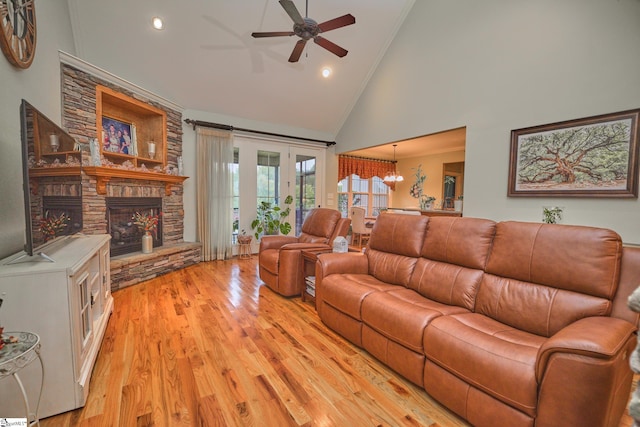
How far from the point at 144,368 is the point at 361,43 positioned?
5.04 metres

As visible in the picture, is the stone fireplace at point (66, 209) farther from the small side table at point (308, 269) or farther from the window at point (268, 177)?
the window at point (268, 177)

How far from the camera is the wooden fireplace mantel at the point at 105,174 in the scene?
186cm

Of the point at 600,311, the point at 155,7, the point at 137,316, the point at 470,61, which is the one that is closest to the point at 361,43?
the point at 470,61

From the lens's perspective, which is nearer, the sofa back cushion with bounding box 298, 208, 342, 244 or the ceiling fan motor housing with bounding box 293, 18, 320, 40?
the ceiling fan motor housing with bounding box 293, 18, 320, 40

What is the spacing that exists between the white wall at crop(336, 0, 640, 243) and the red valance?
254 cm

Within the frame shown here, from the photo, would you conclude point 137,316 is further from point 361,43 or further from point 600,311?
point 361,43

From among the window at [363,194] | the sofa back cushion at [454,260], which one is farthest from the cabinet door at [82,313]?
the window at [363,194]

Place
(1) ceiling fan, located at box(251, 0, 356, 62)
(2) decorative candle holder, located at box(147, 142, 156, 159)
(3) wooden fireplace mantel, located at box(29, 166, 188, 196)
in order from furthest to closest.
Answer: (2) decorative candle holder, located at box(147, 142, 156, 159) → (1) ceiling fan, located at box(251, 0, 356, 62) → (3) wooden fireplace mantel, located at box(29, 166, 188, 196)

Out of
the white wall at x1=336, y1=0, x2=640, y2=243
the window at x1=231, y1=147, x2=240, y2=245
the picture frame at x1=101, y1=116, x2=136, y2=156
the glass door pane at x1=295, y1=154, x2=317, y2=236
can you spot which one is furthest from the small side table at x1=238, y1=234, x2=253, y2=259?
the white wall at x1=336, y1=0, x2=640, y2=243

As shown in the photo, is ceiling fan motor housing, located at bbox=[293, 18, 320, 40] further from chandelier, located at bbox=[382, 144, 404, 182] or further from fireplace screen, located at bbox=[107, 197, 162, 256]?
chandelier, located at bbox=[382, 144, 404, 182]

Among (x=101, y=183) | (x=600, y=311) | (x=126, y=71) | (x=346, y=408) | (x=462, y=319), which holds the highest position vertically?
(x=126, y=71)

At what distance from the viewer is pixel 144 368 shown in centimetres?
191

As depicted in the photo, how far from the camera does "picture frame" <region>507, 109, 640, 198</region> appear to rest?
2547mm

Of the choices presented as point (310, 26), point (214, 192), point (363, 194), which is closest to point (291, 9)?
point (310, 26)
